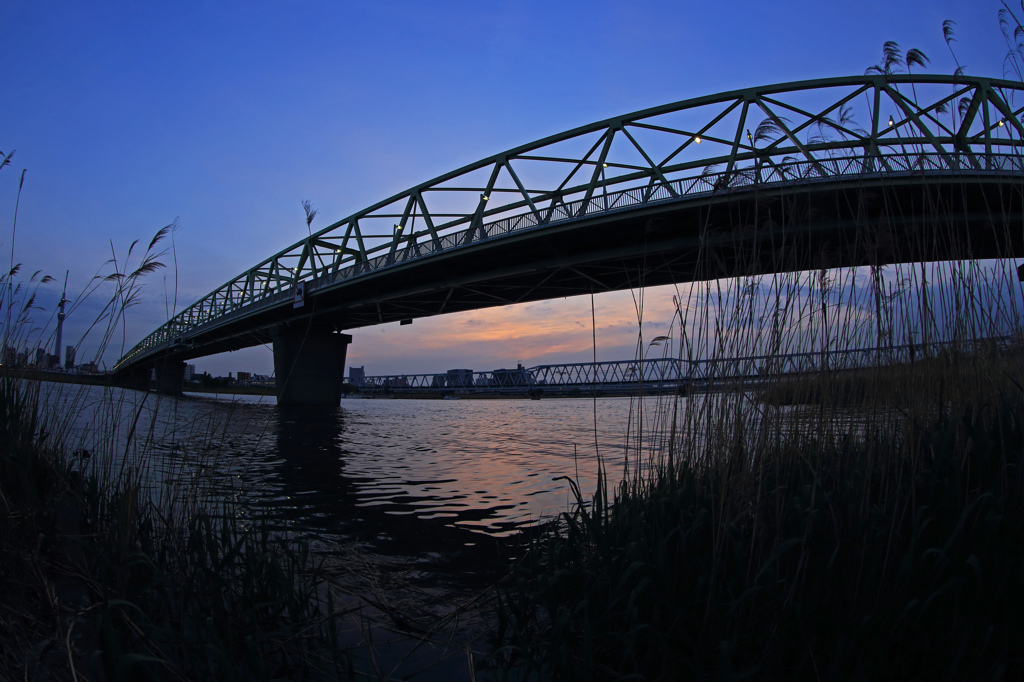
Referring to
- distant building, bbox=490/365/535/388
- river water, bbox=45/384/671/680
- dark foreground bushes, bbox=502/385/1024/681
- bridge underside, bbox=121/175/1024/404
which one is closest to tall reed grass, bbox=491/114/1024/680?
dark foreground bushes, bbox=502/385/1024/681

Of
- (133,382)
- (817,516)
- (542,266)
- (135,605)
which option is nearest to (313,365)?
(542,266)

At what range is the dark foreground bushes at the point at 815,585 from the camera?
6.78ft

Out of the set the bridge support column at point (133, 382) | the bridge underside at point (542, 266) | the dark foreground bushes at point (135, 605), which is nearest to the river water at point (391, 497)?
the bridge support column at point (133, 382)

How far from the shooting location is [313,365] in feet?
149

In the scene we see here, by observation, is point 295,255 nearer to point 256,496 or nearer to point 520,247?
point 520,247

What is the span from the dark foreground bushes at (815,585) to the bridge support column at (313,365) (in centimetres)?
4413

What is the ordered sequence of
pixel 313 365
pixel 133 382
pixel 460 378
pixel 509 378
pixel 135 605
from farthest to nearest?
pixel 460 378 → pixel 509 378 → pixel 313 365 → pixel 133 382 → pixel 135 605

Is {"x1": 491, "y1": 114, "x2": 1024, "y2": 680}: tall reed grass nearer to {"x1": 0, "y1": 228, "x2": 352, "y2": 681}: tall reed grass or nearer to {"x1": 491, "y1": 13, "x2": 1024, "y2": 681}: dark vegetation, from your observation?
{"x1": 491, "y1": 13, "x2": 1024, "y2": 681}: dark vegetation

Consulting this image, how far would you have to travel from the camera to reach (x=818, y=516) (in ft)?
8.71

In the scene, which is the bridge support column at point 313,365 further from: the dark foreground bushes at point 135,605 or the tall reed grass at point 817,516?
the tall reed grass at point 817,516

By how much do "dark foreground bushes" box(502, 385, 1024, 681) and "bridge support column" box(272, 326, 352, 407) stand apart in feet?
145

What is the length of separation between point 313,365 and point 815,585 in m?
47.3

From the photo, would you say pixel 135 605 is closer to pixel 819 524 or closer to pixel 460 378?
pixel 819 524

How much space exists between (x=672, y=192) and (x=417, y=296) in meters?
20.0
